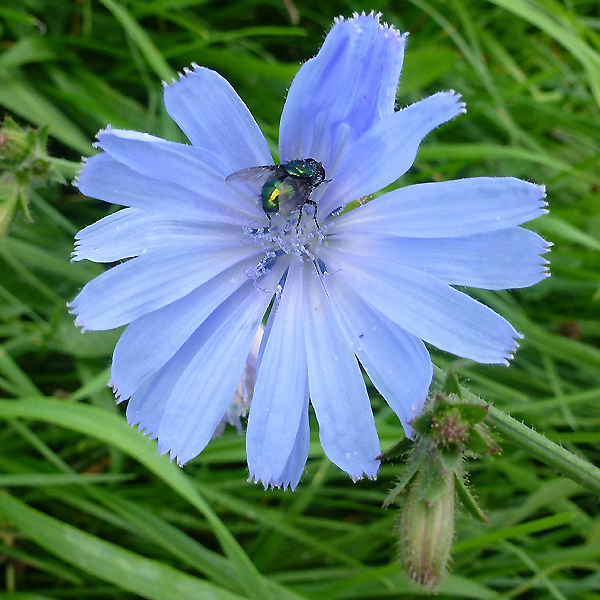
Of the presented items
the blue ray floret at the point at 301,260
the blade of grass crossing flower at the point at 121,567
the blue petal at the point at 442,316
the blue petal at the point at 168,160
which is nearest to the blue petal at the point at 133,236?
the blue ray floret at the point at 301,260

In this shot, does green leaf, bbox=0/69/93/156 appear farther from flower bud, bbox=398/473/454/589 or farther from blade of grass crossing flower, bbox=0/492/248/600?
flower bud, bbox=398/473/454/589

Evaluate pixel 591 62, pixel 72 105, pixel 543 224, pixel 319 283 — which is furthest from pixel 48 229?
pixel 591 62

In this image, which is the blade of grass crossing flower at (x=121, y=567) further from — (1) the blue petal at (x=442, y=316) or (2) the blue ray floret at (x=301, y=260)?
(1) the blue petal at (x=442, y=316)

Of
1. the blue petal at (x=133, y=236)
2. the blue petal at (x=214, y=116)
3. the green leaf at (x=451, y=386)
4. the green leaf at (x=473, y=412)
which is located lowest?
the green leaf at (x=473, y=412)

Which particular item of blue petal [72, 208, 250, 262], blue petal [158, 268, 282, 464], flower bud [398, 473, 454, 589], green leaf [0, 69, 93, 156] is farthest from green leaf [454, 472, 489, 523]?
green leaf [0, 69, 93, 156]

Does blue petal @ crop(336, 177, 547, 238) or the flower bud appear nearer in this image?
blue petal @ crop(336, 177, 547, 238)

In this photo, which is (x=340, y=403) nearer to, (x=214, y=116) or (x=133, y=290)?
(x=133, y=290)
